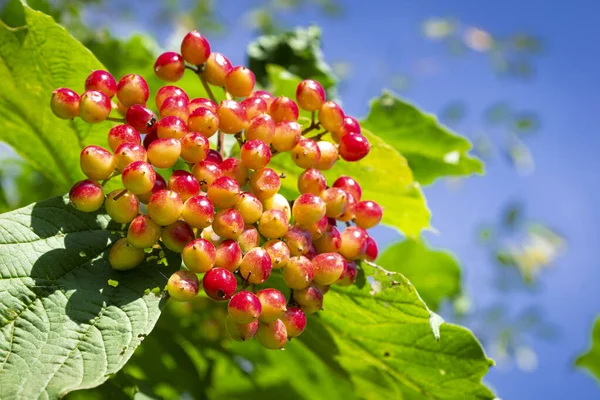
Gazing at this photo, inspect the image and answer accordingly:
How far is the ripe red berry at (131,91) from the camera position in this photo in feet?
4.27

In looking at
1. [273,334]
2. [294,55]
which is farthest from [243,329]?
[294,55]

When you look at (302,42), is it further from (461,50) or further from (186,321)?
(461,50)

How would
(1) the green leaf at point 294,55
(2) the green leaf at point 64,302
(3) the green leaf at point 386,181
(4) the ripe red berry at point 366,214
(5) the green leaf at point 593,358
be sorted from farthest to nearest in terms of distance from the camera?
1. (5) the green leaf at point 593,358
2. (1) the green leaf at point 294,55
3. (3) the green leaf at point 386,181
4. (4) the ripe red berry at point 366,214
5. (2) the green leaf at point 64,302

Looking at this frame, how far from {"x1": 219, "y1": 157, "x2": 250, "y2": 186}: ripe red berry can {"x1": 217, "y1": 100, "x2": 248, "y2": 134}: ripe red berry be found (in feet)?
0.22

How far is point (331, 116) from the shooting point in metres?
1.42

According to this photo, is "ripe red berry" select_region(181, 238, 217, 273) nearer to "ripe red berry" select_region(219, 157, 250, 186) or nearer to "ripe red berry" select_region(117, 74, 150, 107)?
"ripe red berry" select_region(219, 157, 250, 186)

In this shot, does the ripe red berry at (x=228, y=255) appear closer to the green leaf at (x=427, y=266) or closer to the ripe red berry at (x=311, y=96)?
the ripe red berry at (x=311, y=96)

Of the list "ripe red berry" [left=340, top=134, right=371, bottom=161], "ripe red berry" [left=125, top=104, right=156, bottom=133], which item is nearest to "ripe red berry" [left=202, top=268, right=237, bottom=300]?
"ripe red berry" [left=125, top=104, right=156, bottom=133]

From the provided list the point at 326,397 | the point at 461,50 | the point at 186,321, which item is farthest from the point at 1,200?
the point at 461,50

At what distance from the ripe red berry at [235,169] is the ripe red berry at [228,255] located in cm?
14

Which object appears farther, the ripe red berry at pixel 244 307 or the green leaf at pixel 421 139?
the green leaf at pixel 421 139

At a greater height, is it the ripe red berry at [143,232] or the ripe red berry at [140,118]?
the ripe red berry at [140,118]

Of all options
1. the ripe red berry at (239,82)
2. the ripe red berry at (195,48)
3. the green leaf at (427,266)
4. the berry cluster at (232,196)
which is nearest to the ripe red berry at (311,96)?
the berry cluster at (232,196)

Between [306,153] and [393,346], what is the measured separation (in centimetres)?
54
